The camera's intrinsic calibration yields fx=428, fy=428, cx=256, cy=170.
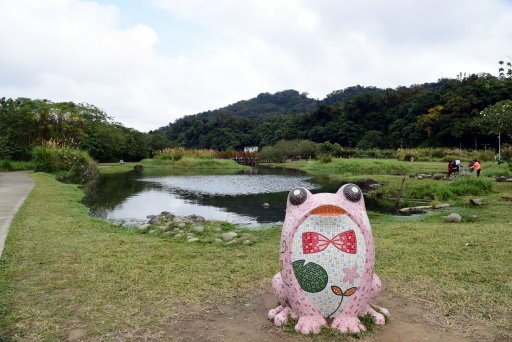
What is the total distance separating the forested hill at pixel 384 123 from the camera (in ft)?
154

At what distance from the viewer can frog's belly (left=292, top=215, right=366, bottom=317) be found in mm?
4234

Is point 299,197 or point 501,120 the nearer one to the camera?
point 299,197

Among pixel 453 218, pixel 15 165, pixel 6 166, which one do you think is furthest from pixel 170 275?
pixel 15 165

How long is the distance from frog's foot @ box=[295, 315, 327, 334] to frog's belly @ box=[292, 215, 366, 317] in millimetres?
94

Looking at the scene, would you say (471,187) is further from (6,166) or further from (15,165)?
(15,165)

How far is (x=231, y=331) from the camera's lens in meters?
4.29

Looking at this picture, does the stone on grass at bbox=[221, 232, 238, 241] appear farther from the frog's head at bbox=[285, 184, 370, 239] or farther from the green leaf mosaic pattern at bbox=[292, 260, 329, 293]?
the green leaf mosaic pattern at bbox=[292, 260, 329, 293]

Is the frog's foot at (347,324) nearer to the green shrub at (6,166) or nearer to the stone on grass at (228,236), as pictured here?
the stone on grass at (228,236)

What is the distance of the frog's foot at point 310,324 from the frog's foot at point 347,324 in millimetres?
122

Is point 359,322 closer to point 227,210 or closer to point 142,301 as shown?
point 142,301

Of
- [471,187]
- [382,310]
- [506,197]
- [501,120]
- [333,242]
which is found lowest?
[382,310]

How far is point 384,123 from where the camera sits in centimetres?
6166

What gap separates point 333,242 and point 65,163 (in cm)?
2644

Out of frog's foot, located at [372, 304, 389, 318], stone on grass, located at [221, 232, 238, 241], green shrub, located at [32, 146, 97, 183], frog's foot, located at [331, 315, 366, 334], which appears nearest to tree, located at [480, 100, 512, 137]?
stone on grass, located at [221, 232, 238, 241]
